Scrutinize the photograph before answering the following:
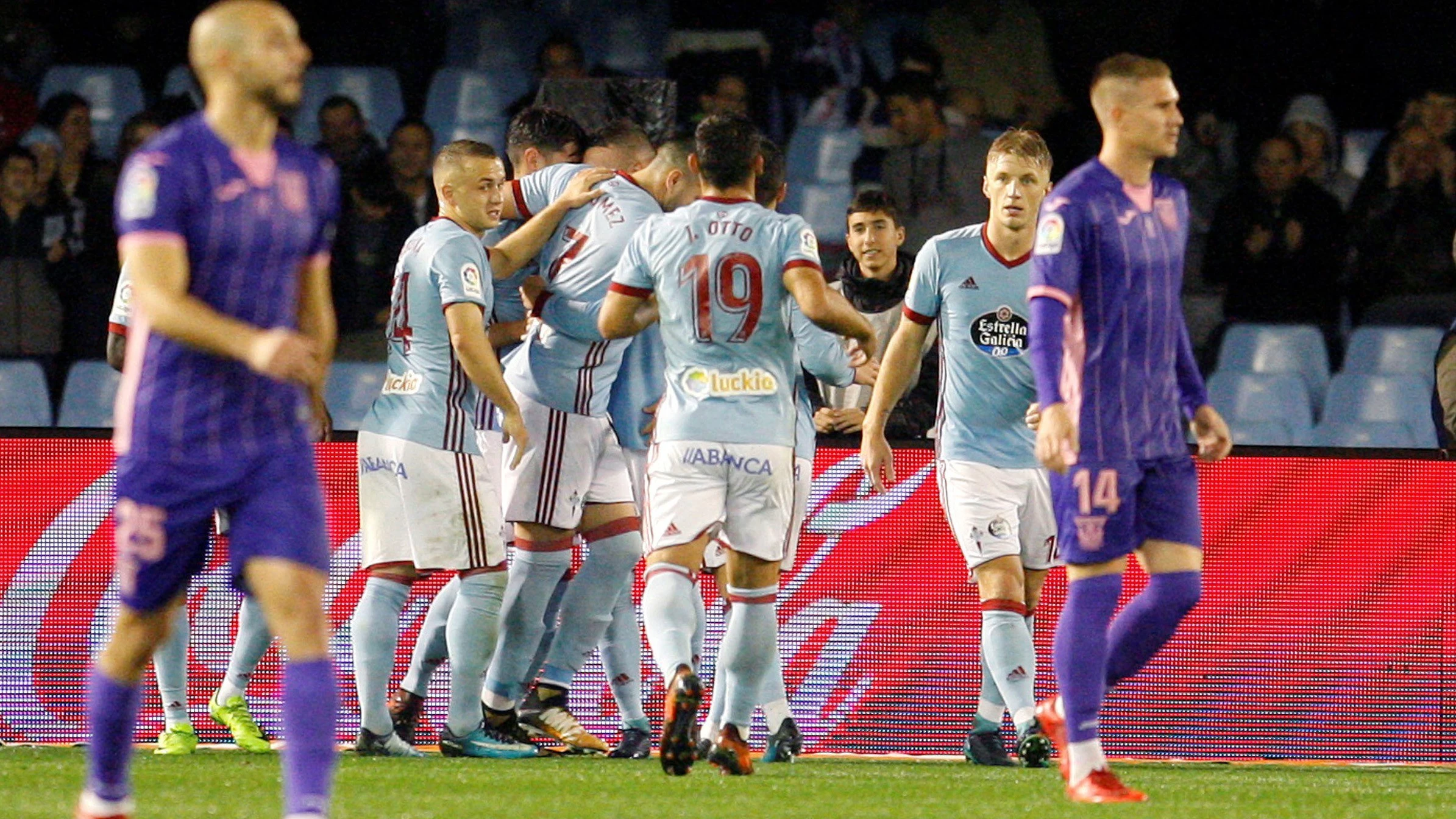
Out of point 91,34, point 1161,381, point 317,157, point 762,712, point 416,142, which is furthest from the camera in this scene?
point 91,34

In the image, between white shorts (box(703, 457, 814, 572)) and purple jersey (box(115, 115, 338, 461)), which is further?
white shorts (box(703, 457, 814, 572))

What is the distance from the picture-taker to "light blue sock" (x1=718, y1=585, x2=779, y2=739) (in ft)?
21.2

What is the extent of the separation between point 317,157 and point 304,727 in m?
1.25

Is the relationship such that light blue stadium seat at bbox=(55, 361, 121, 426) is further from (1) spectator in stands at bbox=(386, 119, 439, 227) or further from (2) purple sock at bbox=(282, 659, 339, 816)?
(2) purple sock at bbox=(282, 659, 339, 816)

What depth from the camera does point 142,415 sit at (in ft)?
14.3

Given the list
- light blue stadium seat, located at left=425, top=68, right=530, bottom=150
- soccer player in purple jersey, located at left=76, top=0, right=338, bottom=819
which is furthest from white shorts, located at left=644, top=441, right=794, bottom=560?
light blue stadium seat, located at left=425, top=68, right=530, bottom=150

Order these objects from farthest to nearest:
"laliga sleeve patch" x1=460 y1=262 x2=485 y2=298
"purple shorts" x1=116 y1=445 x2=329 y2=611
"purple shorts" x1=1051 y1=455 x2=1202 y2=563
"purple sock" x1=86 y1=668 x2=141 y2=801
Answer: "laliga sleeve patch" x1=460 y1=262 x2=485 y2=298
"purple shorts" x1=1051 y1=455 x2=1202 y2=563
"purple sock" x1=86 y1=668 x2=141 y2=801
"purple shorts" x1=116 y1=445 x2=329 y2=611

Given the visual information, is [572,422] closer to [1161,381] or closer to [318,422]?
[318,422]

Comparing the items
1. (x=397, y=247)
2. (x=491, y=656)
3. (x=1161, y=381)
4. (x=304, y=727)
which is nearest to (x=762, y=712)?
(x=491, y=656)

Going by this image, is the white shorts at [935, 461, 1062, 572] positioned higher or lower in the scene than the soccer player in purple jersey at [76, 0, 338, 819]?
lower

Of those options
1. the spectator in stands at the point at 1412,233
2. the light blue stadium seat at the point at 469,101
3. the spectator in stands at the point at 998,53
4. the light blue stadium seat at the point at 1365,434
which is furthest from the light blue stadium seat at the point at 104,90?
the spectator in stands at the point at 1412,233

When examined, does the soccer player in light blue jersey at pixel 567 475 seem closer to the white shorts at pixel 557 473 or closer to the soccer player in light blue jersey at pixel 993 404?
the white shorts at pixel 557 473

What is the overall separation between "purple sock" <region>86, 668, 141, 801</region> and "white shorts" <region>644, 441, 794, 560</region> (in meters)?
2.12

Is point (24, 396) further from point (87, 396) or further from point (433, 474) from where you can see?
point (433, 474)
